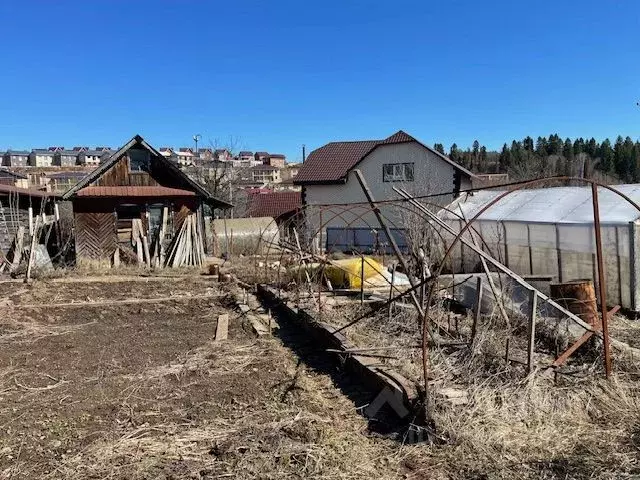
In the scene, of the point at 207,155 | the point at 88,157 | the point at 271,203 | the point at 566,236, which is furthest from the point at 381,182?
the point at 88,157

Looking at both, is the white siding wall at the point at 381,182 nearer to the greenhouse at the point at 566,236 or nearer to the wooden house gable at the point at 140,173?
the wooden house gable at the point at 140,173

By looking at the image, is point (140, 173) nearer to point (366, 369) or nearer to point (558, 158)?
point (366, 369)

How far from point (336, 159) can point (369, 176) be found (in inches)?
124

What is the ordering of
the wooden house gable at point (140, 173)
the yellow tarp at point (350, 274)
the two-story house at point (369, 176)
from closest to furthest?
the yellow tarp at point (350, 274)
the wooden house gable at point (140, 173)
the two-story house at point (369, 176)

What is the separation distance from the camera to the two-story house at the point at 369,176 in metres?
25.3

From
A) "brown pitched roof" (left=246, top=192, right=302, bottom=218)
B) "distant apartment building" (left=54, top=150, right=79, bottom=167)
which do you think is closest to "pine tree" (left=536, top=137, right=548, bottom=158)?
"brown pitched roof" (left=246, top=192, right=302, bottom=218)

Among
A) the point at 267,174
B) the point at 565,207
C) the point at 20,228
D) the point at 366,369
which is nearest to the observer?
the point at 366,369

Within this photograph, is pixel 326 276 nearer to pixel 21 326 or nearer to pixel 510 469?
pixel 21 326

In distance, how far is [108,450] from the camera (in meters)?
4.20

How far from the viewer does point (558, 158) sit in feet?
208

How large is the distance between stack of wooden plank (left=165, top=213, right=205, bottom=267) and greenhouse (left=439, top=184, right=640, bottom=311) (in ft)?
29.2

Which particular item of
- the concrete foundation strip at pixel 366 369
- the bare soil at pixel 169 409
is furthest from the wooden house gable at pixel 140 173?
the concrete foundation strip at pixel 366 369

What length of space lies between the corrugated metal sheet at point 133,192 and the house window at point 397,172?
12408 millimetres

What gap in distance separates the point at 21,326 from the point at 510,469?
7.95 m
